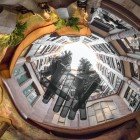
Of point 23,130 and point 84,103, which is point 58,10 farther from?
point 84,103

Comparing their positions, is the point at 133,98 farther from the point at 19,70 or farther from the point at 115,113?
the point at 19,70

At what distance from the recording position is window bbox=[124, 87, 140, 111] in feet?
70.1

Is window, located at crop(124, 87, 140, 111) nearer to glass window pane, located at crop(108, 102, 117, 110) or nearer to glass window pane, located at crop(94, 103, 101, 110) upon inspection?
glass window pane, located at crop(108, 102, 117, 110)

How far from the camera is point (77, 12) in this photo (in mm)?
8695

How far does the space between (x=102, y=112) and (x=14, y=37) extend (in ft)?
67.1

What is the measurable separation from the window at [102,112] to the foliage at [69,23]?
18.0m

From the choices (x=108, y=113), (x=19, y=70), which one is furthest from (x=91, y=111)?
(x=19, y=70)

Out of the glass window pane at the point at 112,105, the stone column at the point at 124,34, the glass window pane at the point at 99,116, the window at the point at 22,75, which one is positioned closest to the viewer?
the stone column at the point at 124,34

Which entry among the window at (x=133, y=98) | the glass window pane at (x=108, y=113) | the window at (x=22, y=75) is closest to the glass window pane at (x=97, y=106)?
the glass window pane at (x=108, y=113)

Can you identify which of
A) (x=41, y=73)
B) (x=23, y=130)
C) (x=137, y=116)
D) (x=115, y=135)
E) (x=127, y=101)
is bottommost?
(x=41, y=73)

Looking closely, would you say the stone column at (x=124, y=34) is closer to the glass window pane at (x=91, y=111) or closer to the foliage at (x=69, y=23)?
the foliage at (x=69, y=23)

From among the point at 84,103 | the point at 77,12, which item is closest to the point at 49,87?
the point at 84,103

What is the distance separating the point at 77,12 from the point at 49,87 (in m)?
18.1

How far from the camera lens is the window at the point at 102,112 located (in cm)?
2672
